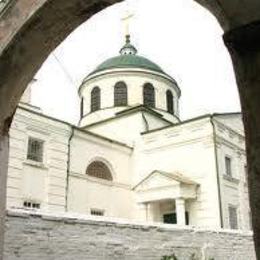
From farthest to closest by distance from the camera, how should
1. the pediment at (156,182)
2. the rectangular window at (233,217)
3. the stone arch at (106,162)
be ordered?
the rectangular window at (233,217), the stone arch at (106,162), the pediment at (156,182)

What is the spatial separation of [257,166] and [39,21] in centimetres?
290

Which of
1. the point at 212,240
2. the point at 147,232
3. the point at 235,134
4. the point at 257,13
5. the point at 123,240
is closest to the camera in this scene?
the point at 257,13

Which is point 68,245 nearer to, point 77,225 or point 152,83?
point 77,225

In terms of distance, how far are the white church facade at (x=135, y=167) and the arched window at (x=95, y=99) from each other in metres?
1.37

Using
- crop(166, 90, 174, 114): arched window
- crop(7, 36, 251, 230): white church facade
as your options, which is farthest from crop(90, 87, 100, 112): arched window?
crop(166, 90, 174, 114): arched window

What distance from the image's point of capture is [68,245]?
9656mm

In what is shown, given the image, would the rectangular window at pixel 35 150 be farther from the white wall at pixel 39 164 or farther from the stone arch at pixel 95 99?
the stone arch at pixel 95 99

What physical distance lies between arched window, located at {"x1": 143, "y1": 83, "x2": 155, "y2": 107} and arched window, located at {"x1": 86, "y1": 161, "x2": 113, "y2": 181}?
712cm

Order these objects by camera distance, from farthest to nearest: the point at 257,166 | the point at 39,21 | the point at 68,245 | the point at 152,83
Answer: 1. the point at 152,83
2. the point at 68,245
3. the point at 39,21
4. the point at 257,166

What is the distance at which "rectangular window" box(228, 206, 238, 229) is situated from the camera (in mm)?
24883

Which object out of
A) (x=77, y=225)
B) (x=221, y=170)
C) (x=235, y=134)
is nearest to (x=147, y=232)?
(x=77, y=225)

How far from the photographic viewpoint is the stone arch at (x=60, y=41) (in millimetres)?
3410

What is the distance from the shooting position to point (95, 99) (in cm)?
3144

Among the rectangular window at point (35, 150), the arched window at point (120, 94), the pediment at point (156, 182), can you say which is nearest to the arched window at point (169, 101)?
the arched window at point (120, 94)
